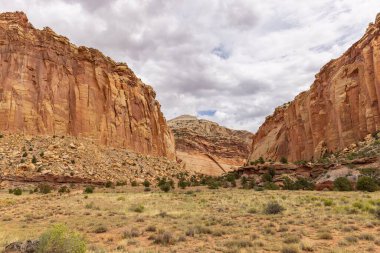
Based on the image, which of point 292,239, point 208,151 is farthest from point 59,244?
point 208,151

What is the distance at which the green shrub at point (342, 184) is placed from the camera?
3253 centimetres

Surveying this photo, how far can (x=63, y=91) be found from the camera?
2224 inches

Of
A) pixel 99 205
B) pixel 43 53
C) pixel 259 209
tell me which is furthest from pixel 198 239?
pixel 43 53

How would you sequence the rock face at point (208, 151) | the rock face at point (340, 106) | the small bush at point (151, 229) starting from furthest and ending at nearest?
the rock face at point (208, 151), the rock face at point (340, 106), the small bush at point (151, 229)

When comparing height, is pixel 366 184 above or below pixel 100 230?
above

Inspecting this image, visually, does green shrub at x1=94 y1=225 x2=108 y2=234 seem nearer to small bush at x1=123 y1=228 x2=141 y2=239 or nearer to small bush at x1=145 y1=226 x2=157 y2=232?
small bush at x1=123 y1=228 x2=141 y2=239

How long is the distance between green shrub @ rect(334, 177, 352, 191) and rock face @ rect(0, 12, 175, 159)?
3817cm

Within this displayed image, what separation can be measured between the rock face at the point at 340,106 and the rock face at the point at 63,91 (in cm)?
2949

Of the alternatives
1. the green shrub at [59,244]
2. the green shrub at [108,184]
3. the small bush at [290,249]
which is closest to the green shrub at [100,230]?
the green shrub at [59,244]

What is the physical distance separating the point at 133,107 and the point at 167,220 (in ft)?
173

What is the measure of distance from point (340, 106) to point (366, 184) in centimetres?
2344

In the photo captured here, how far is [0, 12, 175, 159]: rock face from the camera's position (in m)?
50.9

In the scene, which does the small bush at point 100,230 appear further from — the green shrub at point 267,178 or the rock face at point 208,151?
the rock face at point 208,151

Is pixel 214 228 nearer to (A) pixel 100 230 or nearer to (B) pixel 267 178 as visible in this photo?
(A) pixel 100 230
